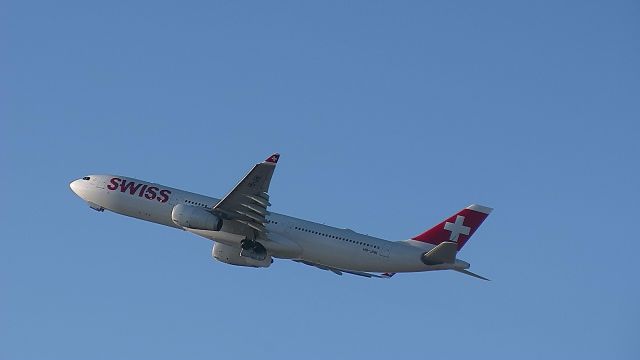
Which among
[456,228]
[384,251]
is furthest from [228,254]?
[456,228]

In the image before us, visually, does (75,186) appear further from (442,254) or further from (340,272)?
(442,254)

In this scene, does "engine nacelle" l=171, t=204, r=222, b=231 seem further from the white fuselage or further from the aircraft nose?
the aircraft nose

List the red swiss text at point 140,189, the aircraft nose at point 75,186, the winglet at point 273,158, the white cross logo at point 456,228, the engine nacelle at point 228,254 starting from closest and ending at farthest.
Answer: the winglet at point 273,158 < the white cross logo at point 456,228 < the red swiss text at point 140,189 < the engine nacelle at point 228,254 < the aircraft nose at point 75,186

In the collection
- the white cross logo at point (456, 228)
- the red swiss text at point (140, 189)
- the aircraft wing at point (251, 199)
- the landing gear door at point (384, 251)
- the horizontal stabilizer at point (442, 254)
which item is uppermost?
the red swiss text at point (140, 189)

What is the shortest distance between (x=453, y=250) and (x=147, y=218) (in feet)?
82.4

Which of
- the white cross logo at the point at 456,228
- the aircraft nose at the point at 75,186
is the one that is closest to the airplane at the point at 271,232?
the white cross logo at the point at 456,228

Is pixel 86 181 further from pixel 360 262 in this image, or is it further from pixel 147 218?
pixel 360 262

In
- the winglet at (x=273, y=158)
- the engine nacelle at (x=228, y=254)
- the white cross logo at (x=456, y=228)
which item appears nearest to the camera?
the winglet at (x=273, y=158)

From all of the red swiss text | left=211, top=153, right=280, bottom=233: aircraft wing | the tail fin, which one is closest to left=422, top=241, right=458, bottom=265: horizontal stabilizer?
the tail fin

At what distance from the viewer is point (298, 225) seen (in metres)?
69.2

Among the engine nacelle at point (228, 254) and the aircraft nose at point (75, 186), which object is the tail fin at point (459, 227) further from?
the aircraft nose at point (75, 186)

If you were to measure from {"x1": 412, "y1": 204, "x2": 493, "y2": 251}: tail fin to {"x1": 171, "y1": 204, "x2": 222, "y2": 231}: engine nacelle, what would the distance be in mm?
16128

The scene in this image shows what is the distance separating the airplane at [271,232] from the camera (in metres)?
64.9

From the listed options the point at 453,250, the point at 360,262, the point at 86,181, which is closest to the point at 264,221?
the point at 360,262
